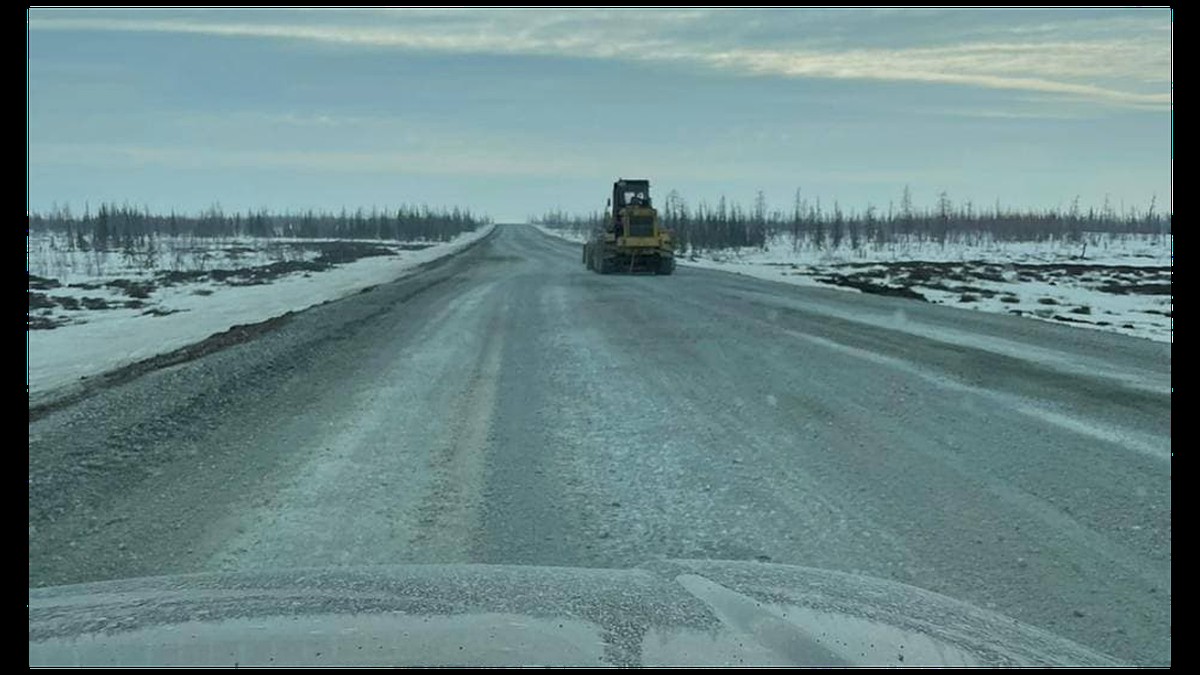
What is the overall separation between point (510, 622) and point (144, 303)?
937 inches

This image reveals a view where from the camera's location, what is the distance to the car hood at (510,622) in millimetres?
2654

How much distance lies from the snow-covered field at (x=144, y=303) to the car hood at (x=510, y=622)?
28.5 feet

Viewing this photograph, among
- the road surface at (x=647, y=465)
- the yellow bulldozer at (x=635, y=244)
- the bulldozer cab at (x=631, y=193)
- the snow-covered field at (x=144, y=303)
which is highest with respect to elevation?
the bulldozer cab at (x=631, y=193)

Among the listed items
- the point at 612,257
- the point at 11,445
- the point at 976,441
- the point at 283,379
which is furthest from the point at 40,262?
the point at 976,441

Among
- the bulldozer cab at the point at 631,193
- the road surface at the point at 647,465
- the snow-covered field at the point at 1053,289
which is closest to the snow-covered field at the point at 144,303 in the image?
the road surface at the point at 647,465

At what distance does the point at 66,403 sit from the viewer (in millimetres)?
9336

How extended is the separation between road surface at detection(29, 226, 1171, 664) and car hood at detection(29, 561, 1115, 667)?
1.15 m

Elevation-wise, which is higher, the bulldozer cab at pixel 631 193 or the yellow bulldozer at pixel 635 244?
the bulldozer cab at pixel 631 193

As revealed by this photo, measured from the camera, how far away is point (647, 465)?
6805mm

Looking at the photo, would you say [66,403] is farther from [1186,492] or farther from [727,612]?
[1186,492]

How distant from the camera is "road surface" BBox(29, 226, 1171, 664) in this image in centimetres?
489

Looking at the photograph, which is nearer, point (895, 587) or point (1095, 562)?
point (895, 587)

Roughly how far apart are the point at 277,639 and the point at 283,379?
8.20 meters

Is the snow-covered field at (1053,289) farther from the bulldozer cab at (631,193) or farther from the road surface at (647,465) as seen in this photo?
the road surface at (647,465)
